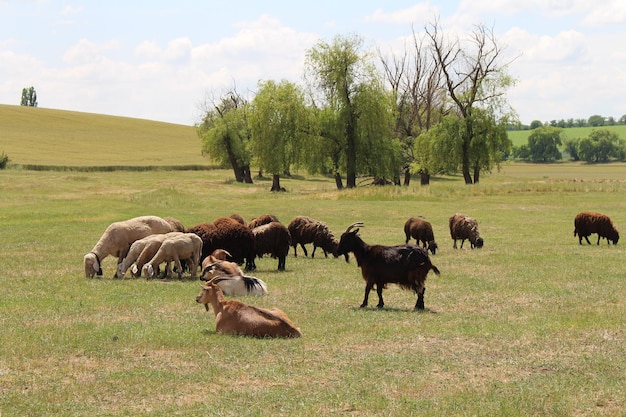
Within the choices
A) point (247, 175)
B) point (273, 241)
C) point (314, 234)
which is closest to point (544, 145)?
point (247, 175)

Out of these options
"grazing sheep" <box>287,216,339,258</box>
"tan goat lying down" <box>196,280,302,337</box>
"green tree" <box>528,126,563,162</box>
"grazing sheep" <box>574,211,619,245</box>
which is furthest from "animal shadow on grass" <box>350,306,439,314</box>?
"green tree" <box>528,126,563,162</box>

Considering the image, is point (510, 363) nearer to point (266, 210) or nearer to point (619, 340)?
point (619, 340)

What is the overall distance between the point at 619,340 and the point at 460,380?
3596mm

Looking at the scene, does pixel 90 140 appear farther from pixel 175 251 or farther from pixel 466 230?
pixel 175 251

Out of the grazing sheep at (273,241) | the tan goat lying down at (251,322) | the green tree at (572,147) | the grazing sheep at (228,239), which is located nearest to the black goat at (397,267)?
the tan goat lying down at (251,322)

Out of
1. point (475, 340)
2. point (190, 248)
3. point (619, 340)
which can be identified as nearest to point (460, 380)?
point (475, 340)

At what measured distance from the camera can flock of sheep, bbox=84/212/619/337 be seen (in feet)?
39.0

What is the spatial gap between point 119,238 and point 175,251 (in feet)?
7.39

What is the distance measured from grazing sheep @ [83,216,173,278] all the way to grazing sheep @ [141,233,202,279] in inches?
54.1

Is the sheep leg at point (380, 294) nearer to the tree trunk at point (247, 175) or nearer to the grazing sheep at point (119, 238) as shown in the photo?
the grazing sheep at point (119, 238)

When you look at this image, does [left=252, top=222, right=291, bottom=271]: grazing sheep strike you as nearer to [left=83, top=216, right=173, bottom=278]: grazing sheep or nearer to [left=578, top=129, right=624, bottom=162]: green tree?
[left=83, top=216, right=173, bottom=278]: grazing sheep

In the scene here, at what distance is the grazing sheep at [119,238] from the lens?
18938 mm

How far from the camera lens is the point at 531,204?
4872 cm

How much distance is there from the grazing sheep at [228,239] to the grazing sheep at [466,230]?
31.7 ft
